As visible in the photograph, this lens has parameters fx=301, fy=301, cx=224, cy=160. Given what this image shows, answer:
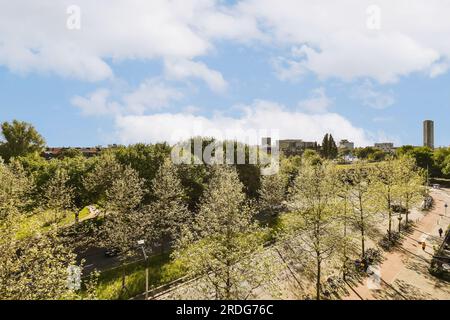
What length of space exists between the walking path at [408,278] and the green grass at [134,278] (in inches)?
747

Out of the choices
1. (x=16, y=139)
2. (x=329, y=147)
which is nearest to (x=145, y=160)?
(x=16, y=139)

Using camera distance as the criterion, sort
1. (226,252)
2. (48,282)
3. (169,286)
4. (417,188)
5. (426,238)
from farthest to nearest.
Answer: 1. (417,188)
2. (426,238)
3. (169,286)
4. (226,252)
5. (48,282)

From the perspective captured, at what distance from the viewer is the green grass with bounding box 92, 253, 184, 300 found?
2990 cm

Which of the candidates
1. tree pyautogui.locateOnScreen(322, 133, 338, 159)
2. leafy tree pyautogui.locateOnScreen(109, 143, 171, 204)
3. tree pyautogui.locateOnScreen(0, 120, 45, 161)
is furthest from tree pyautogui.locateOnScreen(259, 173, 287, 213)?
tree pyautogui.locateOnScreen(322, 133, 338, 159)

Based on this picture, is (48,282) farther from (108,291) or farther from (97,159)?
(97,159)

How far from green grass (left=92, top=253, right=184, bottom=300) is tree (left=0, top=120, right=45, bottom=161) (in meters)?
77.9

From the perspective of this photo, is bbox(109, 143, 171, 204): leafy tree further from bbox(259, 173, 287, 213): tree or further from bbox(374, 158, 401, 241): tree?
bbox(374, 158, 401, 241): tree

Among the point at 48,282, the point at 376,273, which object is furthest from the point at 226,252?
the point at 376,273

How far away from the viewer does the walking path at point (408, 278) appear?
30647 millimetres

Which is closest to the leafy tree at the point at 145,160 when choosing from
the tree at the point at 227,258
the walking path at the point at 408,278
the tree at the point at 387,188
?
the tree at the point at 227,258

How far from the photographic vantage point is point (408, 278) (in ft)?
113

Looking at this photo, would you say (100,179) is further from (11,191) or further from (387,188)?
(387,188)
